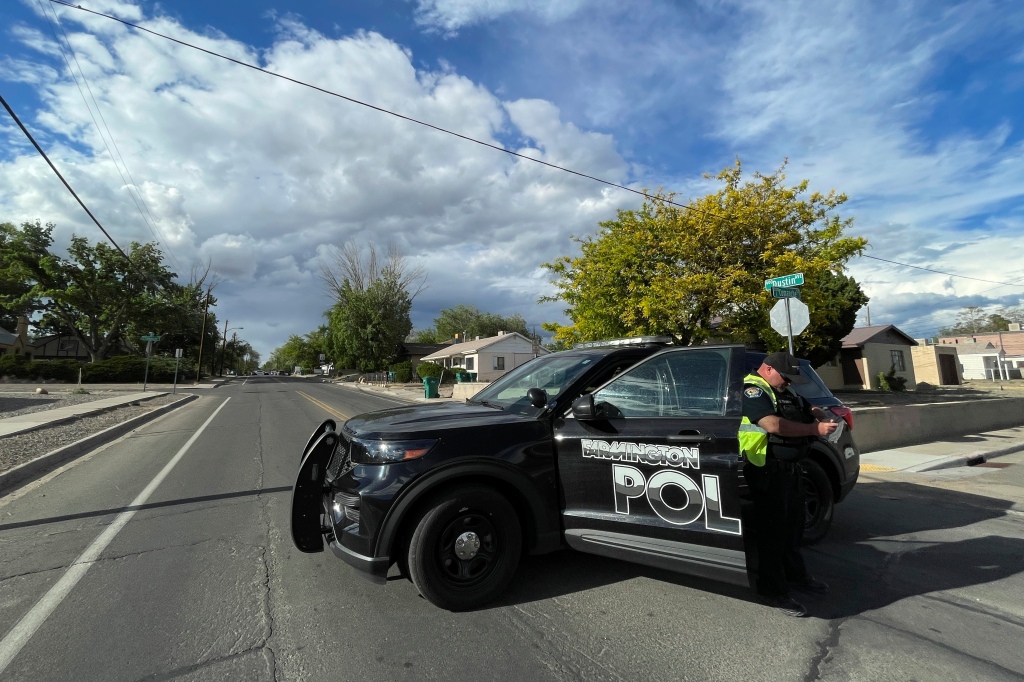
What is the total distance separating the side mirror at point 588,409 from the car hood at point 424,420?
35 cm

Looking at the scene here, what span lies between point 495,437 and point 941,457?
31.6 feet

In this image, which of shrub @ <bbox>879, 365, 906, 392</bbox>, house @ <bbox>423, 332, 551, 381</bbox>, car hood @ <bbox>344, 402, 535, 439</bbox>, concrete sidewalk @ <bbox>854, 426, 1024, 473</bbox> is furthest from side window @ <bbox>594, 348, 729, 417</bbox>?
house @ <bbox>423, 332, 551, 381</bbox>

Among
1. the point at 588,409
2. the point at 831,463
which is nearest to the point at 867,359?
the point at 831,463

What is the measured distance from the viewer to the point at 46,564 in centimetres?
415

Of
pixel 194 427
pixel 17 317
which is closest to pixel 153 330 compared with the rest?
pixel 17 317

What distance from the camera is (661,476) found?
3.41m

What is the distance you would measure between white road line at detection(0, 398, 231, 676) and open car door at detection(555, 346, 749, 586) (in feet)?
10.4

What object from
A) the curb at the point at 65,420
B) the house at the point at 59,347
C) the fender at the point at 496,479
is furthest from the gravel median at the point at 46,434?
the house at the point at 59,347

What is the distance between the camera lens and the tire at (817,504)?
4.62 meters

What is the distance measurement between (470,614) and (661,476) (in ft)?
4.83

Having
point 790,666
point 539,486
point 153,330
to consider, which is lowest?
point 790,666

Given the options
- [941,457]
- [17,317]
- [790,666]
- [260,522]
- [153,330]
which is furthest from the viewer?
[17,317]

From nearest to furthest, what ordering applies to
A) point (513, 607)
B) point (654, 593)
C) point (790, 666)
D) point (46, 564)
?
point (790, 666) < point (513, 607) < point (654, 593) < point (46, 564)

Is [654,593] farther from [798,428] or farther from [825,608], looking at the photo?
[798,428]
